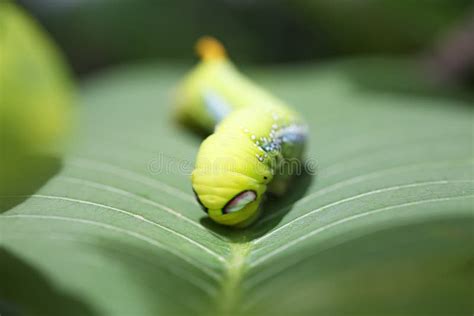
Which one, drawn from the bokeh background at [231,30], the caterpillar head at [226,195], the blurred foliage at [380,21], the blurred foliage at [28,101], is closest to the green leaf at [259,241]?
the caterpillar head at [226,195]

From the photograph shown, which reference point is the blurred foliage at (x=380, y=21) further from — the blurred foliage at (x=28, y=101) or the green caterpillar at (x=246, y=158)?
the blurred foliage at (x=28, y=101)

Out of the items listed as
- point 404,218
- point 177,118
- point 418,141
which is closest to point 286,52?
point 177,118

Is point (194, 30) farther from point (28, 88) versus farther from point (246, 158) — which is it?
point (246, 158)

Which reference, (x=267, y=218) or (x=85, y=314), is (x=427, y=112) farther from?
(x=85, y=314)

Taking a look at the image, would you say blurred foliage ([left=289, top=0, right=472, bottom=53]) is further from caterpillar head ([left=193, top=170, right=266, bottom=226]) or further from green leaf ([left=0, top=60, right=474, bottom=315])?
caterpillar head ([left=193, top=170, right=266, bottom=226])

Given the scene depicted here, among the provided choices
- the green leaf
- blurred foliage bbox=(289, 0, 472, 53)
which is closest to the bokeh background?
blurred foliage bbox=(289, 0, 472, 53)
